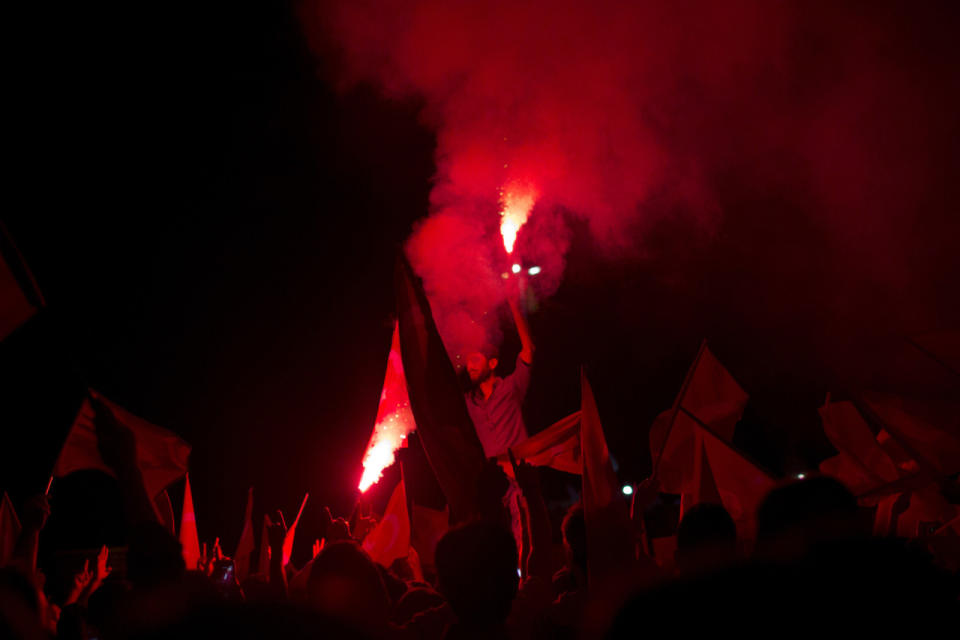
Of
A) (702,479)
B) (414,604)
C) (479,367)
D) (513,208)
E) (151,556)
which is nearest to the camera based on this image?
(151,556)

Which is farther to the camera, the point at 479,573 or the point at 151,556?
the point at 151,556

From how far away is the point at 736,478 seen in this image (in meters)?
5.37

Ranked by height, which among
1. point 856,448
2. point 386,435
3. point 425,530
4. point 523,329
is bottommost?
point 856,448

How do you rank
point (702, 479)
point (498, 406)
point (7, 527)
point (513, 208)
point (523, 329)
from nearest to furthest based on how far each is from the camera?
1. point (702, 479)
2. point (7, 527)
3. point (523, 329)
4. point (498, 406)
5. point (513, 208)

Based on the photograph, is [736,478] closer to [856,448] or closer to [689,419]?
[689,419]

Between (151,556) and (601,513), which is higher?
(601,513)

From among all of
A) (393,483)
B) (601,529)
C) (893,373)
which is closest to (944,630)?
(601,529)

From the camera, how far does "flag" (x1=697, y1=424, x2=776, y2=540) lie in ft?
17.0

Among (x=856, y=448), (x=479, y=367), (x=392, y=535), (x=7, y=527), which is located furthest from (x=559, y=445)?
(x=7, y=527)

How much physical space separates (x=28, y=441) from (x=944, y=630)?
16135mm

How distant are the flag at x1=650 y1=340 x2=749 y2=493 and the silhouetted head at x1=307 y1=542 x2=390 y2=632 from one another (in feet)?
11.1

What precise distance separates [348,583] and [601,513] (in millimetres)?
1822

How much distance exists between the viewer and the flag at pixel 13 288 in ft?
12.5

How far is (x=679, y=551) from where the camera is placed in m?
3.28
